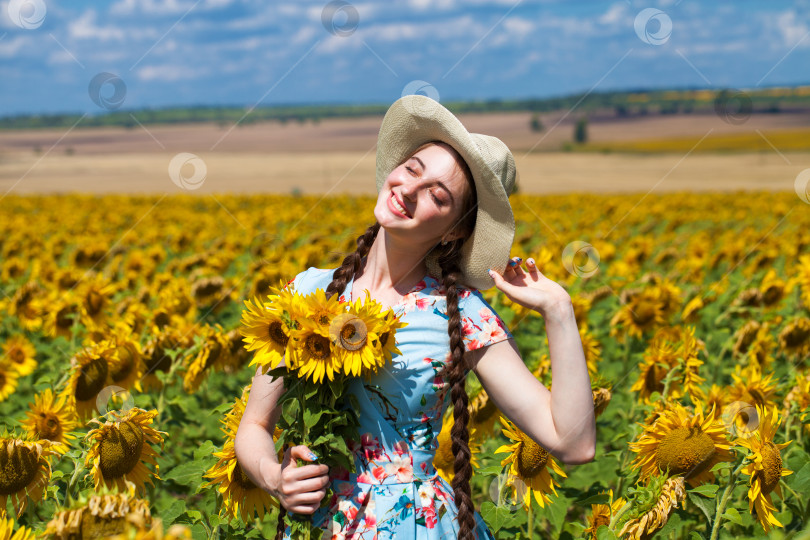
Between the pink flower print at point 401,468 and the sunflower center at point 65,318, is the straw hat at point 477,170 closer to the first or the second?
the pink flower print at point 401,468

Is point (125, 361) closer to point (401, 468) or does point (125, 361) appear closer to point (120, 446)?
point (120, 446)

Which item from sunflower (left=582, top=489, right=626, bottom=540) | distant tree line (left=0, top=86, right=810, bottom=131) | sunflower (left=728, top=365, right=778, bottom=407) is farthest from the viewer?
distant tree line (left=0, top=86, right=810, bottom=131)

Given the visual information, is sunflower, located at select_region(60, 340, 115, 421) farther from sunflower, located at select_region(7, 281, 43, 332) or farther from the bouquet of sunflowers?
sunflower, located at select_region(7, 281, 43, 332)

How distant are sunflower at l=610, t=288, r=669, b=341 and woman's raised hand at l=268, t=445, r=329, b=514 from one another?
3.27 meters

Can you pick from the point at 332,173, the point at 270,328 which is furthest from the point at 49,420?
the point at 332,173

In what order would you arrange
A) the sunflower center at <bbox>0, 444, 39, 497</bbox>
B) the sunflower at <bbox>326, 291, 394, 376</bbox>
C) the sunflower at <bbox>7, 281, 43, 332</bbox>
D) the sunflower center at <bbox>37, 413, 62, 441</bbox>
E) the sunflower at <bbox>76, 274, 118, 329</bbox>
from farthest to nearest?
the sunflower at <bbox>7, 281, 43, 332</bbox>
the sunflower at <bbox>76, 274, 118, 329</bbox>
the sunflower center at <bbox>37, 413, 62, 441</bbox>
the sunflower center at <bbox>0, 444, 39, 497</bbox>
the sunflower at <bbox>326, 291, 394, 376</bbox>

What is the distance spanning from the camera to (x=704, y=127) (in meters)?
72.1

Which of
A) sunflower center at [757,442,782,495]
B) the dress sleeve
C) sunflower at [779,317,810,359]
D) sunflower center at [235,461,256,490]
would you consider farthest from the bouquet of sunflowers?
sunflower at [779,317,810,359]

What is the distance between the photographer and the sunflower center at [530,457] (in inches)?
95.6

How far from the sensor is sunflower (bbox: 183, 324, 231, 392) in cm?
351


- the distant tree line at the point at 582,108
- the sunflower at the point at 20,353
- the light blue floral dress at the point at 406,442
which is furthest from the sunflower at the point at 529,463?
the distant tree line at the point at 582,108

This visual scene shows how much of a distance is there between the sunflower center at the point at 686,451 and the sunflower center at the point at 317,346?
3.86 ft

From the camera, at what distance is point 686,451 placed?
2264mm

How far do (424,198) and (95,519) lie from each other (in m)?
1.10
